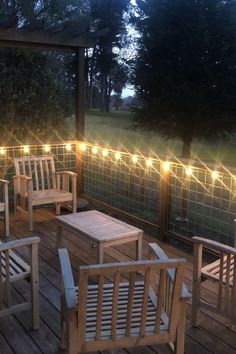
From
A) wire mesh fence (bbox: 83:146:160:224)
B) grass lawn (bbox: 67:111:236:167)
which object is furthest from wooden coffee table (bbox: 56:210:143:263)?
grass lawn (bbox: 67:111:236:167)

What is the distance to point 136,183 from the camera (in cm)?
549

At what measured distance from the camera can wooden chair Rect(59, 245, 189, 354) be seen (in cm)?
165

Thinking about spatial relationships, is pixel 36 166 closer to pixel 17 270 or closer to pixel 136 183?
pixel 136 183

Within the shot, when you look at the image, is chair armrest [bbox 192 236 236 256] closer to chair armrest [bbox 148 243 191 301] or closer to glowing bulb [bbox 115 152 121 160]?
chair armrest [bbox 148 243 191 301]

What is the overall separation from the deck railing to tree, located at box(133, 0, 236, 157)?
4.80 meters

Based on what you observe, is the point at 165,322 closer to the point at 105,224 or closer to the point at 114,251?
the point at 105,224

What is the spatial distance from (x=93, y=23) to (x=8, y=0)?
2.76m

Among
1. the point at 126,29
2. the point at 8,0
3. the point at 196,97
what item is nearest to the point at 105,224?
the point at 196,97

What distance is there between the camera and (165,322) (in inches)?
74.7

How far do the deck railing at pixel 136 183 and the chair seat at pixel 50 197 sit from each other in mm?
→ 613

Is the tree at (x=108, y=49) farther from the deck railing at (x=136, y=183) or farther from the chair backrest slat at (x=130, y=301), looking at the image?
the chair backrest slat at (x=130, y=301)

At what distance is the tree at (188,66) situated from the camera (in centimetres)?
968

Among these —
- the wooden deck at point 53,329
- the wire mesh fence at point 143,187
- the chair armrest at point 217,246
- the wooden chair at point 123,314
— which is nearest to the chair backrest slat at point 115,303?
the wooden chair at point 123,314

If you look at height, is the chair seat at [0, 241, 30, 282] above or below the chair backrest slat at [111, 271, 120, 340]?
below
